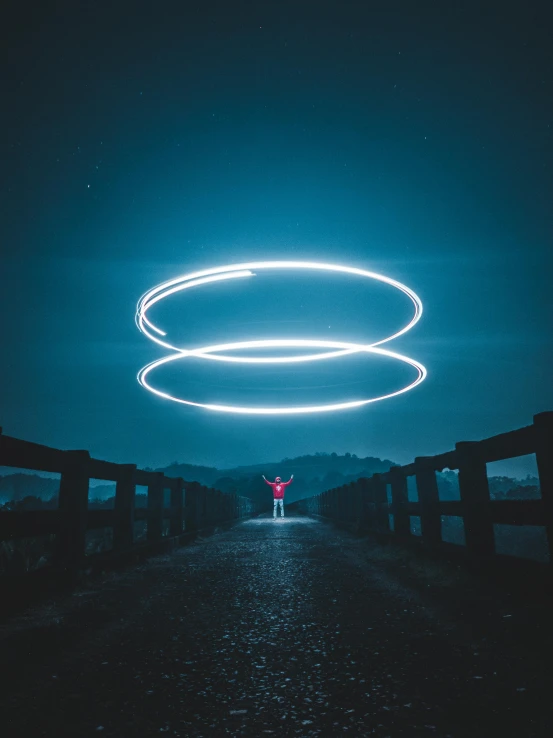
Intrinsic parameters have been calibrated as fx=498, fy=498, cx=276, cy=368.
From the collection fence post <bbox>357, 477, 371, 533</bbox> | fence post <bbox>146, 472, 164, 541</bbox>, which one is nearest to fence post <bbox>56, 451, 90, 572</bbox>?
fence post <bbox>146, 472, 164, 541</bbox>

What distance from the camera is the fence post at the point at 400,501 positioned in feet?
27.3

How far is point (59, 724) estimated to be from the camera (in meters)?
2.07

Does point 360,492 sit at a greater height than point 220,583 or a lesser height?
greater

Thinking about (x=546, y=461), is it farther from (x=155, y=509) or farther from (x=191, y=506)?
(x=191, y=506)

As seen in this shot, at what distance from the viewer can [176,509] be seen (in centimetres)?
1085

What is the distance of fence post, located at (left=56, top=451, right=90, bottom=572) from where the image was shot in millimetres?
5184

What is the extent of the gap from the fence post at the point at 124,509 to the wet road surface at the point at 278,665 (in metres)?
2.20

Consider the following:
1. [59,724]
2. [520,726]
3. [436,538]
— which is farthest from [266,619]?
[436,538]

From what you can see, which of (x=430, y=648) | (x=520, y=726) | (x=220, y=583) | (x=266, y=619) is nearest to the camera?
(x=520, y=726)

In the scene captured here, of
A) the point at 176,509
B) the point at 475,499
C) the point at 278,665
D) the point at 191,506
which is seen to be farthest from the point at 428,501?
the point at 191,506

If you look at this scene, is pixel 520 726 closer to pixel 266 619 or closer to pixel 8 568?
pixel 266 619

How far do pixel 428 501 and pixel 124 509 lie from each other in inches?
170

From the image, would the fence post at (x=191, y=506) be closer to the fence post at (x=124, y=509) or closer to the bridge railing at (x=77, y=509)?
the bridge railing at (x=77, y=509)

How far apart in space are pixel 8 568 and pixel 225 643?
18.5 ft
